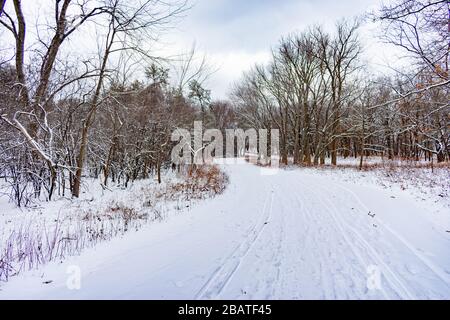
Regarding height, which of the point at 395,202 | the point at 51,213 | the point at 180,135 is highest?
the point at 180,135

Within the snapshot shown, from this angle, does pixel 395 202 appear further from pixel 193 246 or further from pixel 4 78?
pixel 4 78

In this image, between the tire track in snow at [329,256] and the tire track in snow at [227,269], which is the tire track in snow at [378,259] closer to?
the tire track in snow at [329,256]

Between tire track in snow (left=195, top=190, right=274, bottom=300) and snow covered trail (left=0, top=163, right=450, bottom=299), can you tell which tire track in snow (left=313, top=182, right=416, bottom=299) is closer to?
snow covered trail (left=0, top=163, right=450, bottom=299)

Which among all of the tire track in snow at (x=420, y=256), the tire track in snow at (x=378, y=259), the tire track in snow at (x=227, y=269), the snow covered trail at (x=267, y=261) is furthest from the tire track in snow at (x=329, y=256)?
the tire track in snow at (x=227, y=269)

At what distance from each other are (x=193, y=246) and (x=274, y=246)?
157 cm

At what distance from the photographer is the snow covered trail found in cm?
310

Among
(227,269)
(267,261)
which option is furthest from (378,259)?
(227,269)

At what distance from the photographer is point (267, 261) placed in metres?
3.95

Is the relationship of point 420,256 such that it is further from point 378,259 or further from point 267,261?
point 267,261

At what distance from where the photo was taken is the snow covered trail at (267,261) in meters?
3.10

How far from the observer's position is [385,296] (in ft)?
9.73

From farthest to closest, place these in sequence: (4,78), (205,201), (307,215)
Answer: (205,201)
(4,78)
(307,215)
